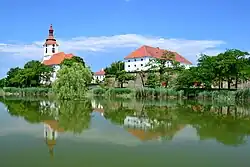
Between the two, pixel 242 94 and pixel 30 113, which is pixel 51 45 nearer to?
pixel 242 94

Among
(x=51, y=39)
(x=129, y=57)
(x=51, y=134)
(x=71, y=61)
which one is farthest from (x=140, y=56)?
(x=51, y=134)

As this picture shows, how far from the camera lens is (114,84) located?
53344 mm

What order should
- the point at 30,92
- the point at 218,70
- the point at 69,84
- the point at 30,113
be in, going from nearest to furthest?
the point at 30,113 → the point at 69,84 → the point at 218,70 → the point at 30,92

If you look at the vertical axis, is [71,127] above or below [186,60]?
below

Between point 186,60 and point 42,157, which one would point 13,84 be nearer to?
point 186,60

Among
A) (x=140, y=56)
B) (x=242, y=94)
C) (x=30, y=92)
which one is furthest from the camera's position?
(x=140, y=56)

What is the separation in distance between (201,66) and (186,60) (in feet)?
108

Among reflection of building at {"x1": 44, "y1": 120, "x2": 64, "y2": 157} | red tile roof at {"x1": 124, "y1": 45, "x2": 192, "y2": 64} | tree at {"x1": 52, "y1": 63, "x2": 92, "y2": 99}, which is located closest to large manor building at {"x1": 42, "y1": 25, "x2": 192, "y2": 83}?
red tile roof at {"x1": 124, "y1": 45, "x2": 192, "y2": 64}

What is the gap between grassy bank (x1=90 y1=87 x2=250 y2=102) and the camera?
35125 millimetres

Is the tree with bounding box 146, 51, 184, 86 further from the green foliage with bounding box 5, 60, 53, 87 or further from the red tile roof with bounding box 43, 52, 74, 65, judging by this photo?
the red tile roof with bounding box 43, 52, 74, 65

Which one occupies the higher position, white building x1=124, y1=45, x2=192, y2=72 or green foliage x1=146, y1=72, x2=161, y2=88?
white building x1=124, y1=45, x2=192, y2=72

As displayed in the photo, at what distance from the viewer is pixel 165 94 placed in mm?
40500

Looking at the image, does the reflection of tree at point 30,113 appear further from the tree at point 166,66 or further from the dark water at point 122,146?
the tree at point 166,66

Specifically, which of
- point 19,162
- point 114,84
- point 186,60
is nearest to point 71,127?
point 19,162
